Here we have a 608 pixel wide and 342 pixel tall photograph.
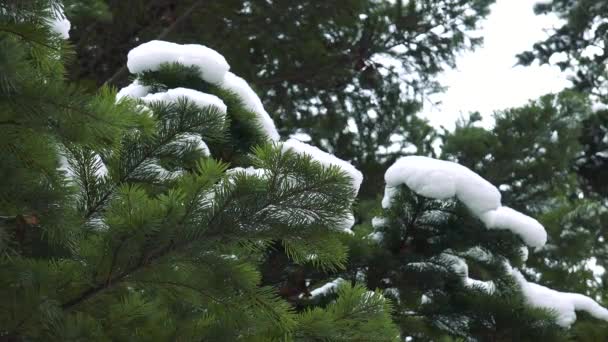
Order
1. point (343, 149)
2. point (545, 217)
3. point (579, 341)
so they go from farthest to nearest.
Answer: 1. point (343, 149)
2. point (545, 217)
3. point (579, 341)

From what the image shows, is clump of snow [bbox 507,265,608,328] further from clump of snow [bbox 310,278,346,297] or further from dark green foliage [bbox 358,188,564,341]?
clump of snow [bbox 310,278,346,297]

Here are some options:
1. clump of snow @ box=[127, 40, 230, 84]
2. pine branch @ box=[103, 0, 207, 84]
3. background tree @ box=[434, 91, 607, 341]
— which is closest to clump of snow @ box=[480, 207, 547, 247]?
clump of snow @ box=[127, 40, 230, 84]

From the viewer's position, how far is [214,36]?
8.22 m

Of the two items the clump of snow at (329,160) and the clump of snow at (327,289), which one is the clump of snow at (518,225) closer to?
the clump of snow at (327,289)

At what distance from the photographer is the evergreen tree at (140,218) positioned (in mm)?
1854

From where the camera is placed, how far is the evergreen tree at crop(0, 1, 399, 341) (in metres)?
1.85

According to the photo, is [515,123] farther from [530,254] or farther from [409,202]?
[409,202]

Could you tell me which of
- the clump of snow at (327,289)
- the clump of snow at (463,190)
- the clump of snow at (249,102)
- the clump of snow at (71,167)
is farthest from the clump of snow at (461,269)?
the clump of snow at (71,167)

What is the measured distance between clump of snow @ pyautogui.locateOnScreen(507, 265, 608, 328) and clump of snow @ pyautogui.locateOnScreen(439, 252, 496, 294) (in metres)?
0.16

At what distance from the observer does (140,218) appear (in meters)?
2.01

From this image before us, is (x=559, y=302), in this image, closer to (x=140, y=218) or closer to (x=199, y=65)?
(x=199, y=65)

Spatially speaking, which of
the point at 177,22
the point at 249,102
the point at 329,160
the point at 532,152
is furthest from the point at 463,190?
the point at 177,22

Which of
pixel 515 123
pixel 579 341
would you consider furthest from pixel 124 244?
pixel 515 123

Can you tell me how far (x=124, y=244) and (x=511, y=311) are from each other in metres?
2.56
